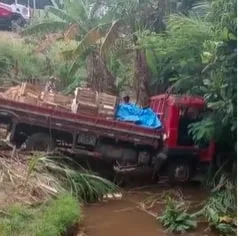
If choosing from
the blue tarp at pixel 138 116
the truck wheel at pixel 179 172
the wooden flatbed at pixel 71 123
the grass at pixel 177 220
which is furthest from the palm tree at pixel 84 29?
the grass at pixel 177 220

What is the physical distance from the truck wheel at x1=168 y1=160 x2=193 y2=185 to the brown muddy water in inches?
22.6

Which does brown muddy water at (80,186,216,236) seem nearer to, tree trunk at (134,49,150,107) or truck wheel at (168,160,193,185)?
truck wheel at (168,160,193,185)

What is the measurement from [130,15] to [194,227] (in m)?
8.64

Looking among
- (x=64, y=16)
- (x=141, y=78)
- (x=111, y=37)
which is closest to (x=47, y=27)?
(x=64, y=16)

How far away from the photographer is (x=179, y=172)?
45.4 feet

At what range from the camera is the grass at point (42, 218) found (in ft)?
25.4

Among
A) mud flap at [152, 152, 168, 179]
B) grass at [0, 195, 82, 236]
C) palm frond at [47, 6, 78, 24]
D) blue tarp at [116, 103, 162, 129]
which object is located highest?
palm frond at [47, 6, 78, 24]

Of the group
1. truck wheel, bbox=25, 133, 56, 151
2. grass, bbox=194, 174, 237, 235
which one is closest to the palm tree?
truck wheel, bbox=25, 133, 56, 151

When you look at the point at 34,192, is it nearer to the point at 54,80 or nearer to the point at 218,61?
the point at 218,61

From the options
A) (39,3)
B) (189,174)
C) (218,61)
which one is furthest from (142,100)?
(39,3)

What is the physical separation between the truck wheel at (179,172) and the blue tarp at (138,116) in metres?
1.10

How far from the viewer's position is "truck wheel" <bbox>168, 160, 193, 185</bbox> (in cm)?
1381

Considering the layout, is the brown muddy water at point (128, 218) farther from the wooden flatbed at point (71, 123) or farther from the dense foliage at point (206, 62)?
the dense foliage at point (206, 62)

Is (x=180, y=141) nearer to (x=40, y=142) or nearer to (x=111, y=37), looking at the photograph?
(x=40, y=142)
